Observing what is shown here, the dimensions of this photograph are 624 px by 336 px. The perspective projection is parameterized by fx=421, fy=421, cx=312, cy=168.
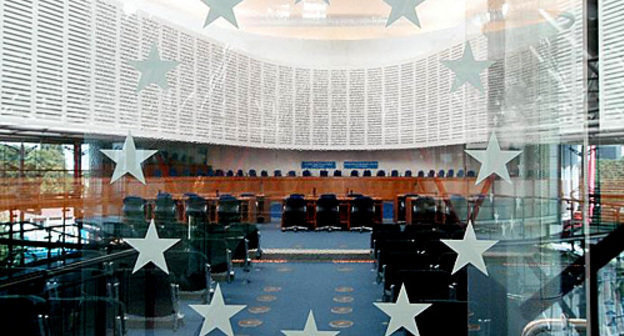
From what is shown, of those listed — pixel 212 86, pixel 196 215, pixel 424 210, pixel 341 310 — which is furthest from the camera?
pixel 424 210

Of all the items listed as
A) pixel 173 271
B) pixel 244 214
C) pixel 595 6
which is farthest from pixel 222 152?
pixel 595 6

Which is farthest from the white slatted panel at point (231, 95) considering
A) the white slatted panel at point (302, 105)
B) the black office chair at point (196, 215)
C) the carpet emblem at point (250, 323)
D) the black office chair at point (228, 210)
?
the carpet emblem at point (250, 323)

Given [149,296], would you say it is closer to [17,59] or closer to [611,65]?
[17,59]

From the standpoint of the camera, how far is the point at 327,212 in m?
4.68

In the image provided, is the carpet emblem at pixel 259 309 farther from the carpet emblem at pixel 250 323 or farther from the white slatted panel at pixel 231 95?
the white slatted panel at pixel 231 95

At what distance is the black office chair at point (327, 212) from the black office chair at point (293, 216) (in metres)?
0.32

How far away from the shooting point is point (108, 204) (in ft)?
7.25

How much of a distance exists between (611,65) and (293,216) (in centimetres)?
244

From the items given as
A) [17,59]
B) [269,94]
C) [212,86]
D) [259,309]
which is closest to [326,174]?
[269,94]

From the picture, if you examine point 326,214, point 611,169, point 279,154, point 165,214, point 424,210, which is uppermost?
point 279,154

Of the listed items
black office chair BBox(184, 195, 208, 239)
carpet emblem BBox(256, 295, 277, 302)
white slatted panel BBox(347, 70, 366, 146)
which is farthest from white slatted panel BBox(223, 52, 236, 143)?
carpet emblem BBox(256, 295, 277, 302)

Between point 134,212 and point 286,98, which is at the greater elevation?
point 286,98

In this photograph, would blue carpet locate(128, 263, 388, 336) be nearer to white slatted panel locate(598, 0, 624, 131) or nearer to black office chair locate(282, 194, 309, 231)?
black office chair locate(282, 194, 309, 231)

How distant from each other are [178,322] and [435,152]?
2.90 meters
